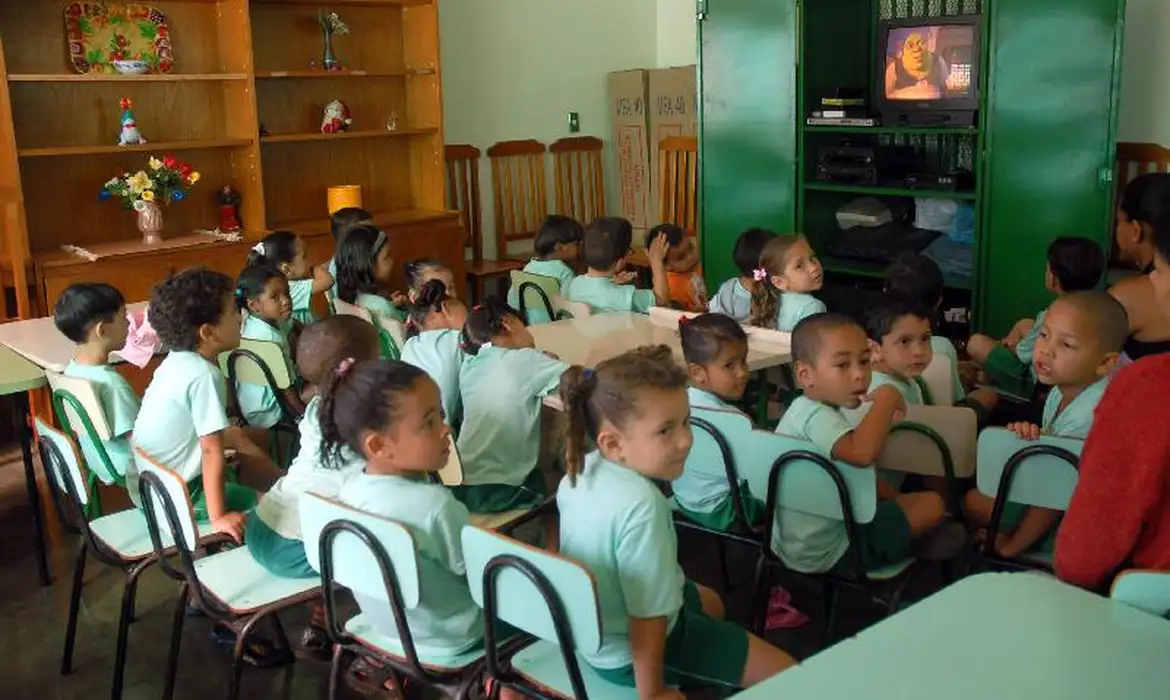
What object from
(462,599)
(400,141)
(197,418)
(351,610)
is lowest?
(351,610)

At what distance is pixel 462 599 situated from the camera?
204cm

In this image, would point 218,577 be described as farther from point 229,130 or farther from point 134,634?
point 229,130

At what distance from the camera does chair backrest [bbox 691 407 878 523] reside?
2.29 m

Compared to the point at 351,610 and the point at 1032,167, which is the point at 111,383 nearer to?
the point at 351,610

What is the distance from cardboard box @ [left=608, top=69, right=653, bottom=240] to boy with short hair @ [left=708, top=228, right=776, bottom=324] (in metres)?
2.79

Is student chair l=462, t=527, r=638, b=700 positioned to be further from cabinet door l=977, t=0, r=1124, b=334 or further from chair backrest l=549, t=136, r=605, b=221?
chair backrest l=549, t=136, r=605, b=221

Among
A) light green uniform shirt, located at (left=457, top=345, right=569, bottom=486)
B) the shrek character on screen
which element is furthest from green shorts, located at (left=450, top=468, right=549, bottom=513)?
the shrek character on screen

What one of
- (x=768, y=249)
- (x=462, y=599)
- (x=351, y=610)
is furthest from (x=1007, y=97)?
(x=462, y=599)

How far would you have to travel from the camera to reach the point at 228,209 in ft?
19.5

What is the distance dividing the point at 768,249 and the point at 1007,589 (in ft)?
8.13

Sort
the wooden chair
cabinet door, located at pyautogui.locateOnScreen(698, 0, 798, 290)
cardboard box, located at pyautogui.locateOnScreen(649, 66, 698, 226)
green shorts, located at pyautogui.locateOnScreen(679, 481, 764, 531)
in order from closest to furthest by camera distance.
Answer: green shorts, located at pyautogui.locateOnScreen(679, 481, 764, 531) < cabinet door, located at pyautogui.locateOnScreen(698, 0, 798, 290) < the wooden chair < cardboard box, located at pyautogui.locateOnScreen(649, 66, 698, 226)

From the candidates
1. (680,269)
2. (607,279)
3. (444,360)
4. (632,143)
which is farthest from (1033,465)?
(632,143)

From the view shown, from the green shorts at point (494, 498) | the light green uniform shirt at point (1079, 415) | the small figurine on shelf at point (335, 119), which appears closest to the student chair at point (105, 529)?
the green shorts at point (494, 498)

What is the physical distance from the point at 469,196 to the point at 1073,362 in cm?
467
